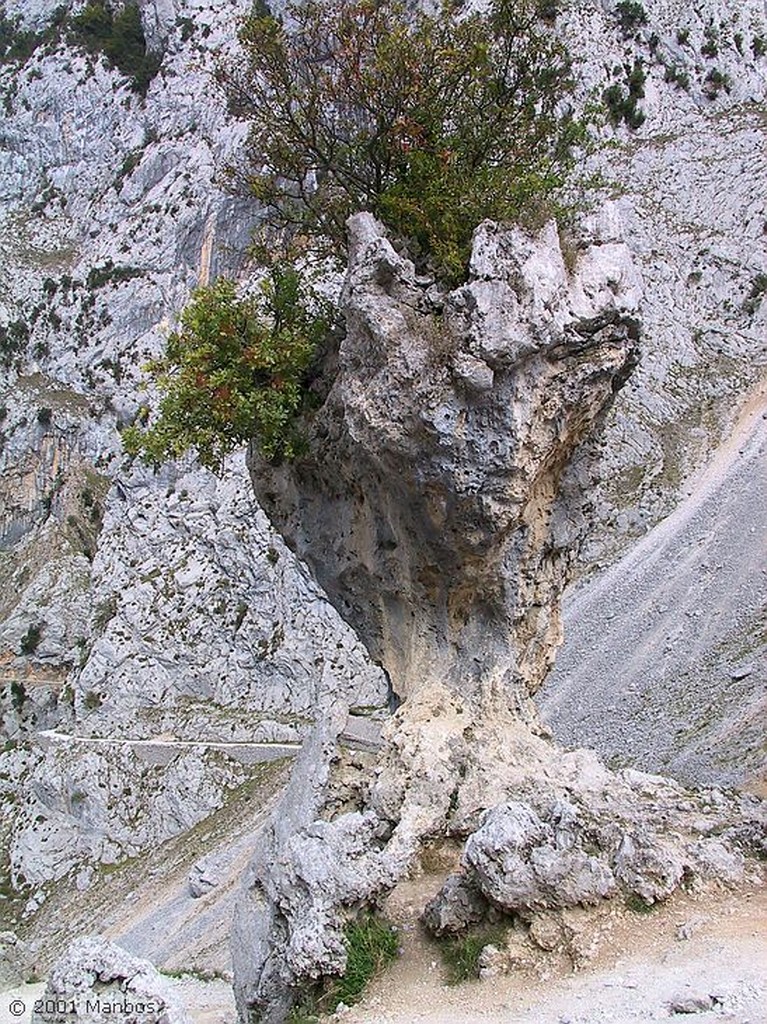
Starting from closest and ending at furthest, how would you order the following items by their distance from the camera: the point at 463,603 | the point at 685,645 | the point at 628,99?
1. the point at 463,603
2. the point at 685,645
3. the point at 628,99

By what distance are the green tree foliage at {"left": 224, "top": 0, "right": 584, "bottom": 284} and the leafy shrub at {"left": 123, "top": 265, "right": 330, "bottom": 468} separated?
93.7 inches

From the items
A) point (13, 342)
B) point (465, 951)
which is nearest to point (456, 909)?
point (465, 951)

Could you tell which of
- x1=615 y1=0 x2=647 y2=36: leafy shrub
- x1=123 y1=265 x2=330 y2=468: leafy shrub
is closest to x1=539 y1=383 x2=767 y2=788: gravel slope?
x1=123 y1=265 x2=330 y2=468: leafy shrub

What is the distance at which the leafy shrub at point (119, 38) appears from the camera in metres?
78.1

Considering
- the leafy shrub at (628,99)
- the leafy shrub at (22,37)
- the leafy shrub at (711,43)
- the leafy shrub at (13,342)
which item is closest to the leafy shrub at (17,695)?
the leafy shrub at (13,342)

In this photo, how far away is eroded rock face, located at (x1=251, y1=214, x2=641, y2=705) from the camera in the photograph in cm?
1078

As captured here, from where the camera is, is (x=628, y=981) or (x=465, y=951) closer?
(x=628, y=981)

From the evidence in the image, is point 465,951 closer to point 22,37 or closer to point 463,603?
point 463,603

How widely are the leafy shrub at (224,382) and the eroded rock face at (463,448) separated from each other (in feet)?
2.67

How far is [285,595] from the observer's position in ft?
141

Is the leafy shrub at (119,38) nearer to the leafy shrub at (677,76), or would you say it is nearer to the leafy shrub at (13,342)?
the leafy shrub at (13,342)

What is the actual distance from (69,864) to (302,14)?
1300 inches

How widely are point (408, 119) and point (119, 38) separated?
82930mm

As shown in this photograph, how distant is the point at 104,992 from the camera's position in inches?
271
